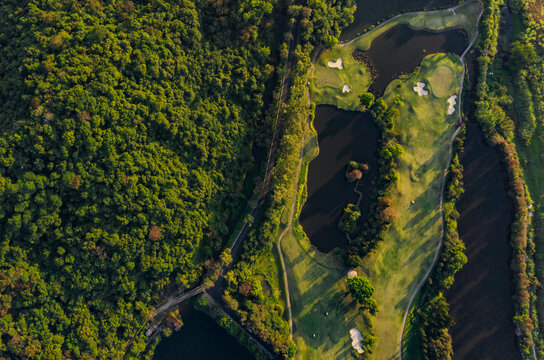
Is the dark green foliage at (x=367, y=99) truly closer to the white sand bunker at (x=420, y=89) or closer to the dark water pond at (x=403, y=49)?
the dark water pond at (x=403, y=49)

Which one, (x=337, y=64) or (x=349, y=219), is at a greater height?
(x=337, y=64)

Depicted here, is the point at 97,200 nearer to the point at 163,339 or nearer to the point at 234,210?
the point at 234,210

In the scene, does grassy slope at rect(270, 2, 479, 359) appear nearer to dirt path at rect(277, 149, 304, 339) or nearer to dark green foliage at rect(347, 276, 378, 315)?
dirt path at rect(277, 149, 304, 339)

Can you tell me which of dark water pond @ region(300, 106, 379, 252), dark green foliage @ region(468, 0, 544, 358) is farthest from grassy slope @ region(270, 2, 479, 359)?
dark green foliage @ region(468, 0, 544, 358)

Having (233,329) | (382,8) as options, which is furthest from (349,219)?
(382,8)

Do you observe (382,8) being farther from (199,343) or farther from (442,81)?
(199,343)

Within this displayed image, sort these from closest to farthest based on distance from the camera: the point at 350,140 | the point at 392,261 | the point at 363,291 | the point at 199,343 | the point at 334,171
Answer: the point at 363,291 < the point at 199,343 < the point at 392,261 < the point at 334,171 < the point at 350,140
